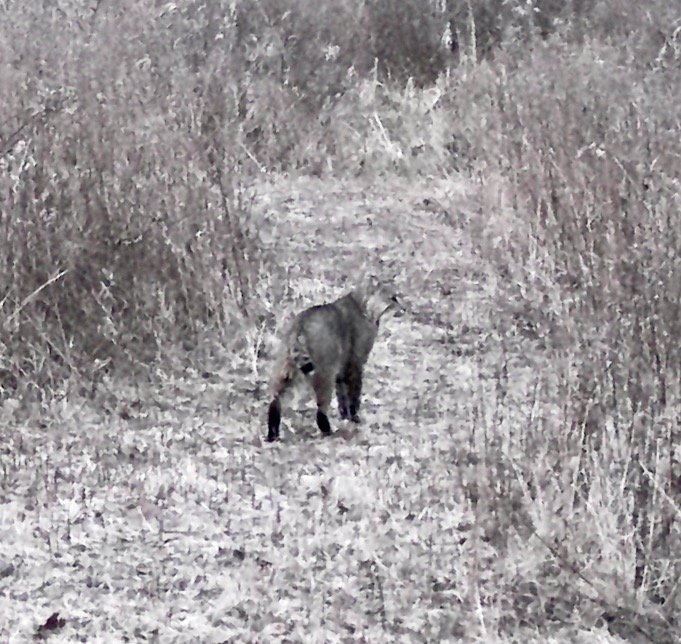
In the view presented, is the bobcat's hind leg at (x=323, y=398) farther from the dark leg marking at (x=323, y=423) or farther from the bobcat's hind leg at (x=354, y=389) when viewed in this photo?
the bobcat's hind leg at (x=354, y=389)

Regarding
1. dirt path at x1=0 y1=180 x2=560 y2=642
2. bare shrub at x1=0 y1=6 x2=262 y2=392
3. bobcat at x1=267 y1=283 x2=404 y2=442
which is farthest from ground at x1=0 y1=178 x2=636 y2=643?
bare shrub at x1=0 y1=6 x2=262 y2=392

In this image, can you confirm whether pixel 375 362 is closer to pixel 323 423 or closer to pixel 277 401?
pixel 323 423

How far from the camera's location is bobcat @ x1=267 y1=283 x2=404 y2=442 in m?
3.92

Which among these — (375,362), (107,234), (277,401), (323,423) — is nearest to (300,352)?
(277,401)

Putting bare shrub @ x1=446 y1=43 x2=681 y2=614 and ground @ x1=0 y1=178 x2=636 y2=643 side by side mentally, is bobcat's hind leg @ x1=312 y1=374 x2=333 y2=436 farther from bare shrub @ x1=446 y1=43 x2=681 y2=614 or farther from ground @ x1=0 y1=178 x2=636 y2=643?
bare shrub @ x1=446 y1=43 x2=681 y2=614

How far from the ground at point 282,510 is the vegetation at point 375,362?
1 cm

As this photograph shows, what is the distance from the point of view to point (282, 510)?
358 cm

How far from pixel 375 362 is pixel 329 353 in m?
1.00

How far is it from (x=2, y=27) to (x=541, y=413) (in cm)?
628

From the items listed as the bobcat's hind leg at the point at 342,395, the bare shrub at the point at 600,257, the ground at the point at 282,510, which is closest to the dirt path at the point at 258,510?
the ground at the point at 282,510

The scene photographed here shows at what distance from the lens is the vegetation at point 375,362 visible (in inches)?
121

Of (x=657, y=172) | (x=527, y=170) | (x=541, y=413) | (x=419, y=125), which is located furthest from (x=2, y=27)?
(x=541, y=413)

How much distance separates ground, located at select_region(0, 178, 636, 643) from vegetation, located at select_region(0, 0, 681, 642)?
13 millimetres

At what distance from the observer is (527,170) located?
6082 mm
